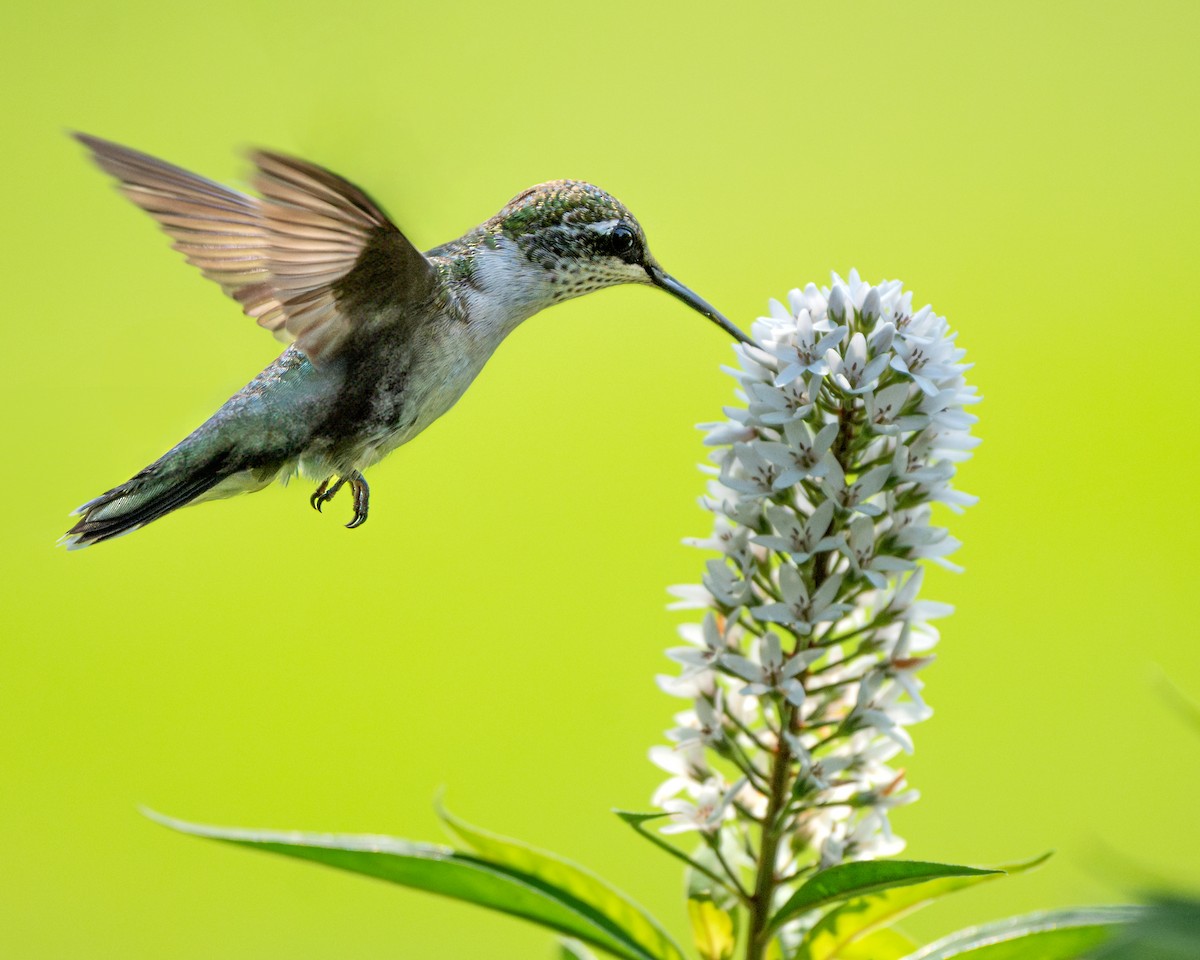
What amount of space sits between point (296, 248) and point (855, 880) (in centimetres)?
135

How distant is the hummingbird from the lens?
2.13 meters

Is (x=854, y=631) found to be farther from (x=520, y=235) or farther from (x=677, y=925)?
(x=677, y=925)

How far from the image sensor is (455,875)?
1.91m

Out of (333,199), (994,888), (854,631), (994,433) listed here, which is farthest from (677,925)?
(333,199)

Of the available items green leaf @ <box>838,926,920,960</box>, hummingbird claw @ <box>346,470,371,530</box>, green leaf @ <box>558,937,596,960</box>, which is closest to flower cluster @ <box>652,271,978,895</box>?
green leaf @ <box>838,926,920,960</box>

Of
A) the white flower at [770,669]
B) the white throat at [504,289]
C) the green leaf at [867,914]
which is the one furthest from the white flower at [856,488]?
the white throat at [504,289]

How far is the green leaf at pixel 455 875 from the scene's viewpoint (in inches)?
72.3

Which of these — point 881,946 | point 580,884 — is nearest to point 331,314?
point 580,884

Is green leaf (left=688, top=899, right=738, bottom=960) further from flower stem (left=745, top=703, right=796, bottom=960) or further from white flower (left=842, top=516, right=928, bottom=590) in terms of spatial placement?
white flower (left=842, top=516, right=928, bottom=590)

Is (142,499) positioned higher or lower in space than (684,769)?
higher

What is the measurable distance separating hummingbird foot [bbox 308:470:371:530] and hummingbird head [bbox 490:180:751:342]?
531 mm

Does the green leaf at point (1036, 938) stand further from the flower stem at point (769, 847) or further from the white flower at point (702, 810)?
the white flower at point (702, 810)

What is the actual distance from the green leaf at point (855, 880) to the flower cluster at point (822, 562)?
0.17 m

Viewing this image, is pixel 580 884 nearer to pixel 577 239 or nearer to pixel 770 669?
pixel 770 669
